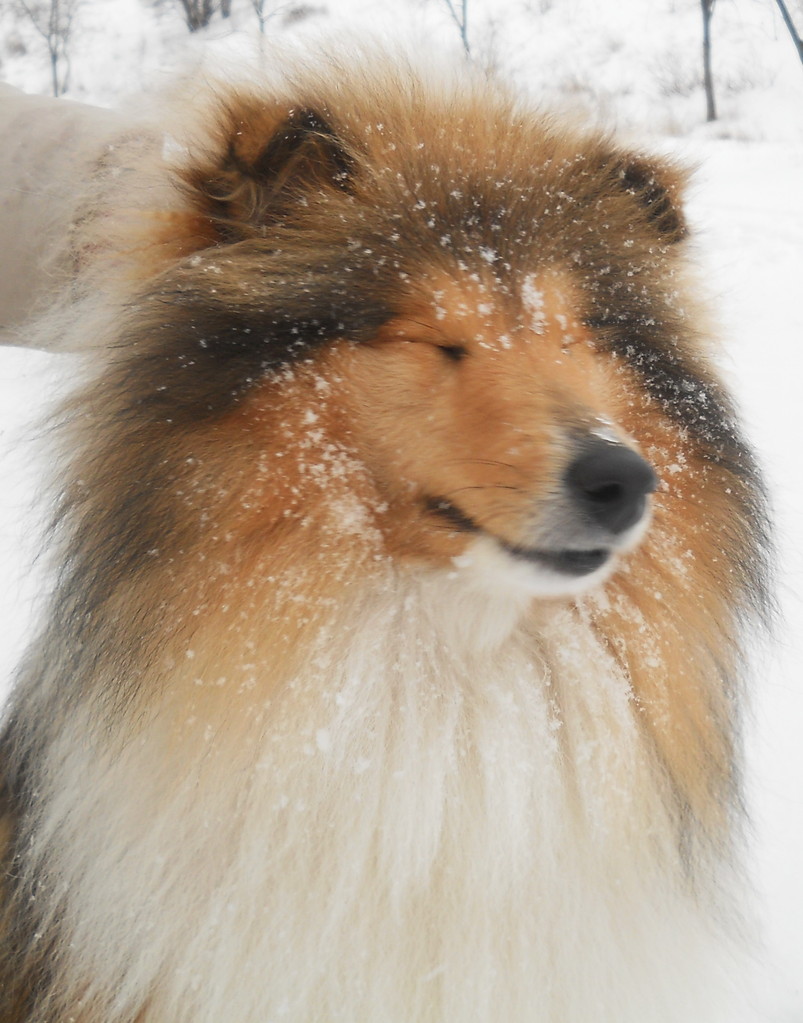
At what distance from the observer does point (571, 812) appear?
58.6 inches

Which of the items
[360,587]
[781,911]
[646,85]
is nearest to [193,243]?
[360,587]

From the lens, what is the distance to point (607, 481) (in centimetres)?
130

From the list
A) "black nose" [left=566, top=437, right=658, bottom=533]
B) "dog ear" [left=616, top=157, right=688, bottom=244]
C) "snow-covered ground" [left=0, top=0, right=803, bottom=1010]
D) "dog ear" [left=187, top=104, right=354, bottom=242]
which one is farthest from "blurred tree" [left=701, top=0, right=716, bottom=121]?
"black nose" [left=566, top=437, right=658, bottom=533]

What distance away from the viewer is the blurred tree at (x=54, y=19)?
19609 millimetres

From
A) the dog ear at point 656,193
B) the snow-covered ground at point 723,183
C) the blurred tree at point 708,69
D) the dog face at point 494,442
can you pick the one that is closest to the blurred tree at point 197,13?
the snow-covered ground at point 723,183

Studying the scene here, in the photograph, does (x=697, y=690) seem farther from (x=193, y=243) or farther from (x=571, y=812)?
(x=193, y=243)

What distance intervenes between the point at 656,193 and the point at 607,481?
923 millimetres

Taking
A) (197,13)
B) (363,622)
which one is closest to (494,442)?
(363,622)

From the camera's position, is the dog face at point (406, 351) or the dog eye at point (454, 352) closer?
the dog face at point (406, 351)

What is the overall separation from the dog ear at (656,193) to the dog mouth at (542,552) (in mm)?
885

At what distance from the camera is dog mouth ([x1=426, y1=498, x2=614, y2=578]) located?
1.37m

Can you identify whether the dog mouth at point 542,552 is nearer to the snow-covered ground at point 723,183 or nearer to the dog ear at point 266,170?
the dog ear at point 266,170

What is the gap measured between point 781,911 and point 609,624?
139 cm

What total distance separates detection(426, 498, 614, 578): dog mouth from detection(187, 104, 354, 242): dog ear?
25.3 inches
